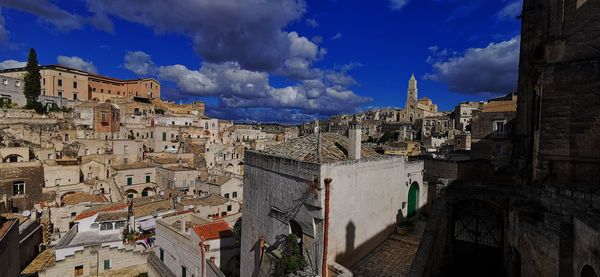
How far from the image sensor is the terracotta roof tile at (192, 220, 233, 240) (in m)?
15.1

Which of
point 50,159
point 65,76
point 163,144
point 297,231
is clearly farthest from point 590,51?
point 65,76

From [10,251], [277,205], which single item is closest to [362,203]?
[277,205]

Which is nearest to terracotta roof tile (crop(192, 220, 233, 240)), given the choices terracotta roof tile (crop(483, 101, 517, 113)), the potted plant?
the potted plant

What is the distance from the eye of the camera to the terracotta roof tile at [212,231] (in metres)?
15.1

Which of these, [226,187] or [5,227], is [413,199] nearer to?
[226,187]

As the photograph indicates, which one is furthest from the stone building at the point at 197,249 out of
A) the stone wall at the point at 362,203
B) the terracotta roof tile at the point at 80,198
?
the terracotta roof tile at the point at 80,198

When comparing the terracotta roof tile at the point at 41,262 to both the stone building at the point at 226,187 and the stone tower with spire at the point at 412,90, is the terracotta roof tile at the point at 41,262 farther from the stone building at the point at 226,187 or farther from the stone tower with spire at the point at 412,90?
the stone tower with spire at the point at 412,90

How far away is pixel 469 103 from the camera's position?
67.9m

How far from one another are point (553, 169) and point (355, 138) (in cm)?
657

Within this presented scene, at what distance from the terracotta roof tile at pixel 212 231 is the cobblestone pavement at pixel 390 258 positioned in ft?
30.0

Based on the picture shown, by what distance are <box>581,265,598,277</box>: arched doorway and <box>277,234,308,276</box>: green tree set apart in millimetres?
6814

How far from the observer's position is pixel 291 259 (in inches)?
319

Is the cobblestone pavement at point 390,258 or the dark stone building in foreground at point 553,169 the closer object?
the dark stone building in foreground at point 553,169

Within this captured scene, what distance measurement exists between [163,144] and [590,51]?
4938 cm
